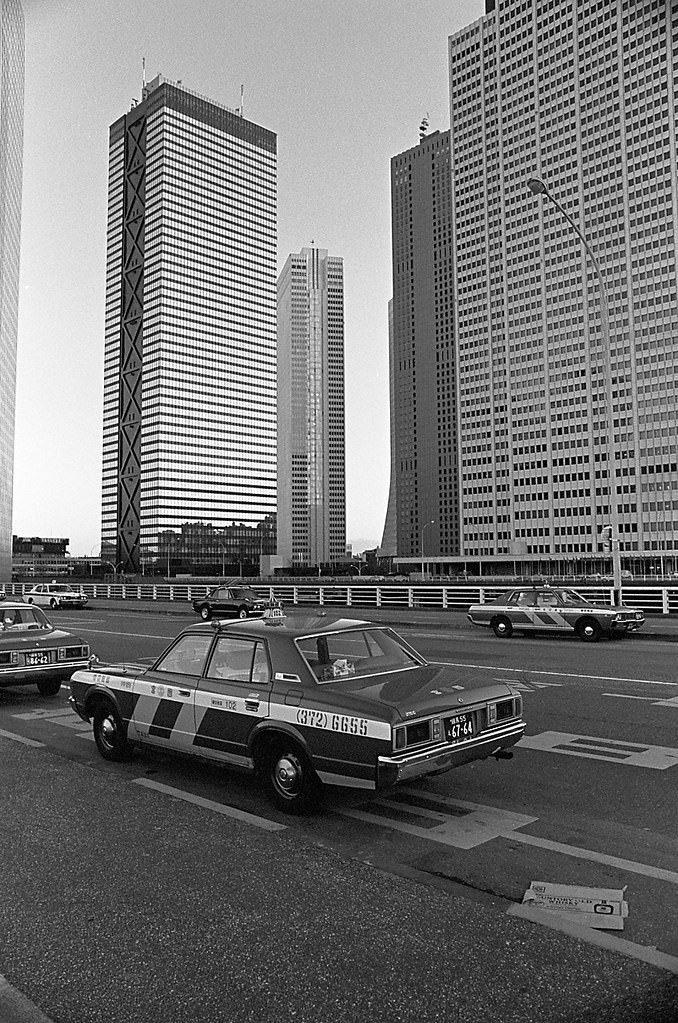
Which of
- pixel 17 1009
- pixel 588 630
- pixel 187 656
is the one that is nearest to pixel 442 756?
pixel 187 656

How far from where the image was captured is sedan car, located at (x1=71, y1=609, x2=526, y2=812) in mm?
A: 5492

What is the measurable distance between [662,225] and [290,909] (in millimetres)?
166380

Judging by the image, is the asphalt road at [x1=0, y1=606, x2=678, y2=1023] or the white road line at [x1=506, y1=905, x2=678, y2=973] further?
the white road line at [x1=506, y1=905, x2=678, y2=973]

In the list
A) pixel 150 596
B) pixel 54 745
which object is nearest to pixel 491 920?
pixel 54 745

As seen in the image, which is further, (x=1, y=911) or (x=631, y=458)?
(x=631, y=458)

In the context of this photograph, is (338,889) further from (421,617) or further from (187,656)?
(421,617)

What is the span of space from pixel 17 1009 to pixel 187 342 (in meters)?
177

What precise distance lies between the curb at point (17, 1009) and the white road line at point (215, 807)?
233cm

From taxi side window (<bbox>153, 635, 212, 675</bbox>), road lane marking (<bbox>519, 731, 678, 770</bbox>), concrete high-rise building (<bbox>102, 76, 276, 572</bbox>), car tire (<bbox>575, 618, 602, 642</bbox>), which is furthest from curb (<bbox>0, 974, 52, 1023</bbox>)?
concrete high-rise building (<bbox>102, 76, 276, 572</bbox>)

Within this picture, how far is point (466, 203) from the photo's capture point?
6969 inches

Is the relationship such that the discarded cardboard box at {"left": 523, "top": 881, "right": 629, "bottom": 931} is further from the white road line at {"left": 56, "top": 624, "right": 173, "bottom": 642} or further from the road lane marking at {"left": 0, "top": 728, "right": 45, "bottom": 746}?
the white road line at {"left": 56, "top": 624, "right": 173, "bottom": 642}

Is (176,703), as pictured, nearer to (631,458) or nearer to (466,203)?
(631,458)

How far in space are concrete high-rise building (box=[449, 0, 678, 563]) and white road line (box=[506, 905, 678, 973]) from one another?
140m

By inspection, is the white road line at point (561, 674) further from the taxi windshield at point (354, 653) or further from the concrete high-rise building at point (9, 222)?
the concrete high-rise building at point (9, 222)
